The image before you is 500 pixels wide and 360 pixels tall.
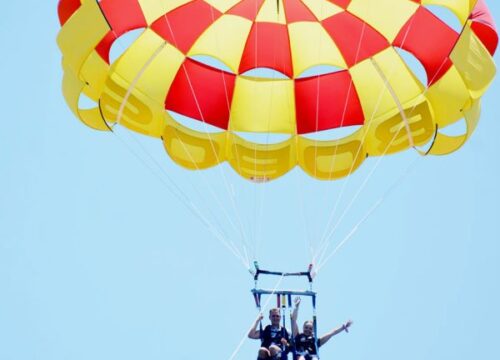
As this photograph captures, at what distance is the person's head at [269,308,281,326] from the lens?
1155 centimetres

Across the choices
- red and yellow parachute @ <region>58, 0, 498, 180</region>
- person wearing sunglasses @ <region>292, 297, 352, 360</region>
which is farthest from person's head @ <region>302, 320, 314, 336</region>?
red and yellow parachute @ <region>58, 0, 498, 180</region>

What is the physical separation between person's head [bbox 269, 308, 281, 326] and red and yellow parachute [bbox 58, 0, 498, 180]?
2084 millimetres

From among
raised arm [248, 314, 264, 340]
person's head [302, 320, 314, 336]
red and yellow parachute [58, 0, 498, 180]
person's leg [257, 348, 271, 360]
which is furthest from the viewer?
red and yellow parachute [58, 0, 498, 180]

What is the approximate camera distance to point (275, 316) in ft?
38.0

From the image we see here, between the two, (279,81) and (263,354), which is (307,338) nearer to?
(263,354)

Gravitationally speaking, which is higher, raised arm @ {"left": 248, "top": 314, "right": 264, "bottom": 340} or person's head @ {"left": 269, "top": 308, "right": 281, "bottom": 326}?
person's head @ {"left": 269, "top": 308, "right": 281, "bottom": 326}

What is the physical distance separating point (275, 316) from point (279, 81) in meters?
2.82

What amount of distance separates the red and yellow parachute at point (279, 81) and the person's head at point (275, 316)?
6.84 ft

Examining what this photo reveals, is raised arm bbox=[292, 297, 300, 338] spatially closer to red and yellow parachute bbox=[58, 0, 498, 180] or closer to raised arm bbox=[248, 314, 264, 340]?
raised arm bbox=[248, 314, 264, 340]

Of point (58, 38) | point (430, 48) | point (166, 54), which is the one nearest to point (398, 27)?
point (430, 48)

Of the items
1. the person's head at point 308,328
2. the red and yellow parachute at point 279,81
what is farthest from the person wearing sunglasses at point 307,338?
the red and yellow parachute at point 279,81

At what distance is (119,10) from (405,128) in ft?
11.0

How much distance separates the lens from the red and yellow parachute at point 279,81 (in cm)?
1234

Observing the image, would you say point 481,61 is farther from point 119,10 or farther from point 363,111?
point 119,10
